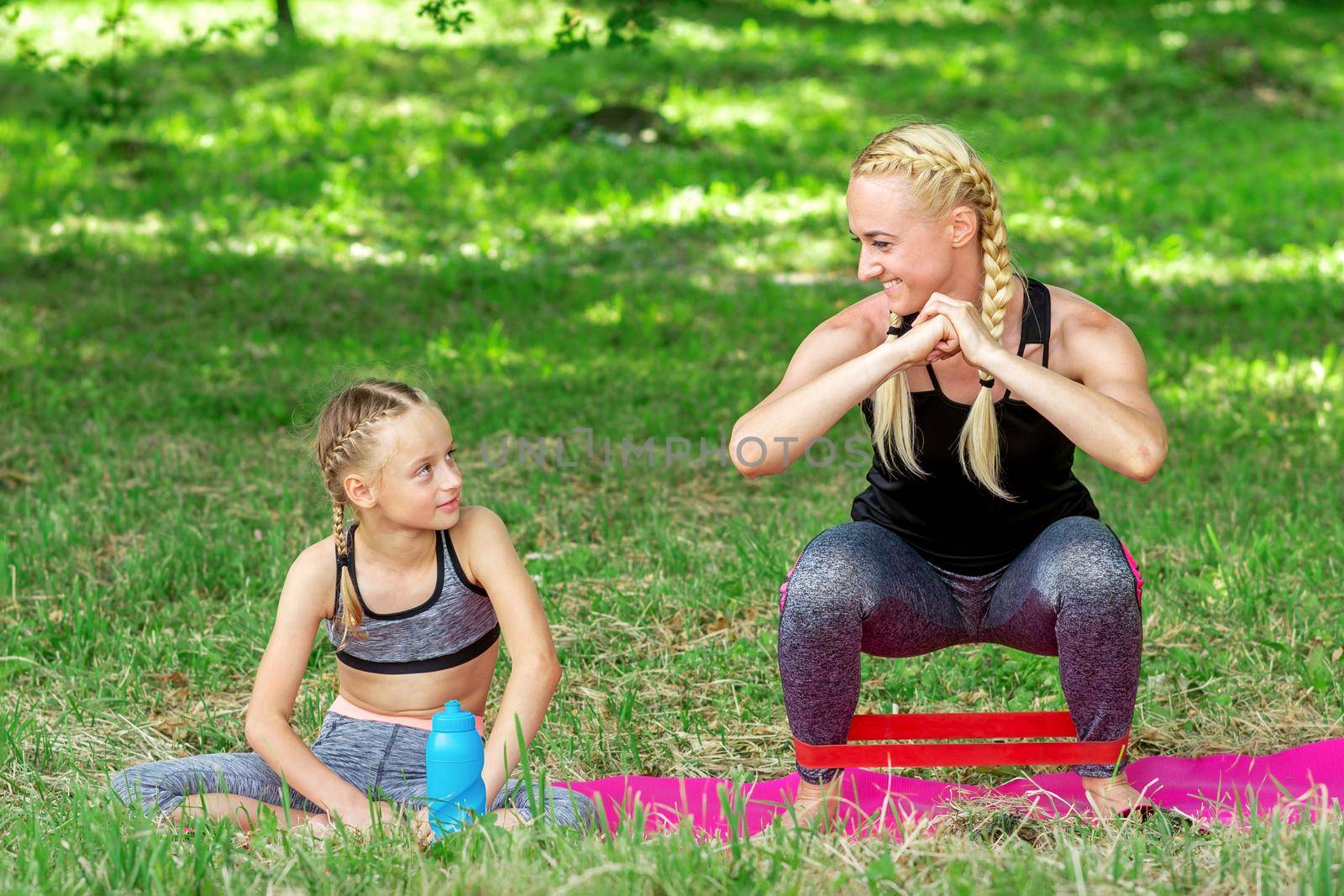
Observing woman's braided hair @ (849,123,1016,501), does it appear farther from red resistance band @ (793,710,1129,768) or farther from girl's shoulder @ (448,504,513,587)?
girl's shoulder @ (448,504,513,587)

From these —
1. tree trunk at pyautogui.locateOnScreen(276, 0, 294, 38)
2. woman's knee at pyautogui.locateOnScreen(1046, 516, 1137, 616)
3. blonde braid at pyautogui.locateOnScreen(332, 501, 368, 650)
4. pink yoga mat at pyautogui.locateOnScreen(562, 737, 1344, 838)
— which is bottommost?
pink yoga mat at pyautogui.locateOnScreen(562, 737, 1344, 838)

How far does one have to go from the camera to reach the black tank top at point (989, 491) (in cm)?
312

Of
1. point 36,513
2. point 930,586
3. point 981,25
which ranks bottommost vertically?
point 36,513

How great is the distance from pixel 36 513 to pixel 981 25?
1396cm

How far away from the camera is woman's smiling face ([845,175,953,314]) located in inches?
117

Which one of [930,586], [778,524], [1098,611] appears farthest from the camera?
[778,524]

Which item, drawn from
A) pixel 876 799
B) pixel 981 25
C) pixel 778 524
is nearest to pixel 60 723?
pixel 876 799

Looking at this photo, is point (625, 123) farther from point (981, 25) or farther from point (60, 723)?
point (60, 723)

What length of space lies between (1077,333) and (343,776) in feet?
6.28

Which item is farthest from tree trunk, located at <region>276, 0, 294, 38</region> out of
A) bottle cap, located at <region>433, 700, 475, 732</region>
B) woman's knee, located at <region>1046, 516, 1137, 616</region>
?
woman's knee, located at <region>1046, 516, 1137, 616</region>

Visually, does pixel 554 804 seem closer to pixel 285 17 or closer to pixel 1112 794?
pixel 1112 794

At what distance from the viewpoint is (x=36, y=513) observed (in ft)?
16.4

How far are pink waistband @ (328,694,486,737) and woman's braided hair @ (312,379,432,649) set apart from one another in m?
0.18

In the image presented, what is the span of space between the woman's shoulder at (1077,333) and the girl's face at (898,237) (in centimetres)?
30
